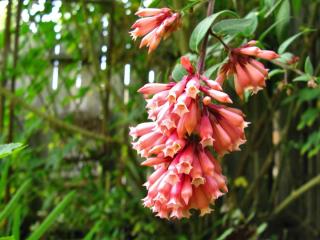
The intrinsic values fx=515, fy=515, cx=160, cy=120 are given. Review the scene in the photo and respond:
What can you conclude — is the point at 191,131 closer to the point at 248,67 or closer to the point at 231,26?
the point at 248,67

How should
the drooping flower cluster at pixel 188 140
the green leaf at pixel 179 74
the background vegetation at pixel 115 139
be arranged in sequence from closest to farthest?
the drooping flower cluster at pixel 188 140, the green leaf at pixel 179 74, the background vegetation at pixel 115 139

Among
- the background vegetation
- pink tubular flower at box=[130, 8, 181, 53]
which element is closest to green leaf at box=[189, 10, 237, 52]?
pink tubular flower at box=[130, 8, 181, 53]

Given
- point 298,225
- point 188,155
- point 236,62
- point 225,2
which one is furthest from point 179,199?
point 298,225

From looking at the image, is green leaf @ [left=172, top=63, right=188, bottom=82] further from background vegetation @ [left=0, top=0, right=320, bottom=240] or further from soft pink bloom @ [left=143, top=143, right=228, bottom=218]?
background vegetation @ [left=0, top=0, right=320, bottom=240]

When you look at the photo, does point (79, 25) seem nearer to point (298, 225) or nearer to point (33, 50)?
point (33, 50)

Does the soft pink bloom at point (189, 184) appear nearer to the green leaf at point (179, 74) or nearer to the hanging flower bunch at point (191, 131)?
the hanging flower bunch at point (191, 131)

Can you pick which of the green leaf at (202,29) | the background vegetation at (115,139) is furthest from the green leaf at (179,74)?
the background vegetation at (115,139)
